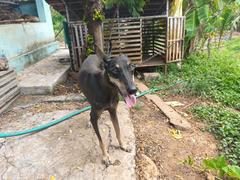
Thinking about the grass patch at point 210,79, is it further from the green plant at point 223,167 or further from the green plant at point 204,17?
the green plant at point 223,167

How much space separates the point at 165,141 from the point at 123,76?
1581 millimetres

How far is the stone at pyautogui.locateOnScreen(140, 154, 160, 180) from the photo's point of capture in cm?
231

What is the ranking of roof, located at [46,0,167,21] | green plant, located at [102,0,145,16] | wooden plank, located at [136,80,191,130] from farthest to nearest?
roof, located at [46,0,167,21]
green plant, located at [102,0,145,16]
wooden plank, located at [136,80,191,130]

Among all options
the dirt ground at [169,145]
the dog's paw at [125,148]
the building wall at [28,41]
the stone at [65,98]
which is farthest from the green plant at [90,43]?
the dog's paw at [125,148]

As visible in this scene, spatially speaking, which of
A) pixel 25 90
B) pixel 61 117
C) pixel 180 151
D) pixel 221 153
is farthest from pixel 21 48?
pixel 221 153

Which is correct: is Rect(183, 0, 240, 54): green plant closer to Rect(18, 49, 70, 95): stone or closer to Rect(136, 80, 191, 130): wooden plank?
Rect(136, 80, 191, 130): wooden plank

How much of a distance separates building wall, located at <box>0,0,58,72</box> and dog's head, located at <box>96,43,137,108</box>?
13.9 ft

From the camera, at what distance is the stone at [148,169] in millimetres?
2306

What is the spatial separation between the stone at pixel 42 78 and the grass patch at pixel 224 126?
308 centimetres

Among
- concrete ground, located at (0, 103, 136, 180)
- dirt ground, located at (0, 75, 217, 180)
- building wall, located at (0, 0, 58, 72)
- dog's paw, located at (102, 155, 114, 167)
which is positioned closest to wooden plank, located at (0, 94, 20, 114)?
dirt ground, located at (0, 75, 217, 180)

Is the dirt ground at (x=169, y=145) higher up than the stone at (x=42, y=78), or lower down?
lower down

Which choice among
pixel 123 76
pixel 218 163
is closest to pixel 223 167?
pixel 218 163

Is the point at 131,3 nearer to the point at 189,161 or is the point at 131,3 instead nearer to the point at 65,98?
the point at 65,98

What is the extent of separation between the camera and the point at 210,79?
4875mm
